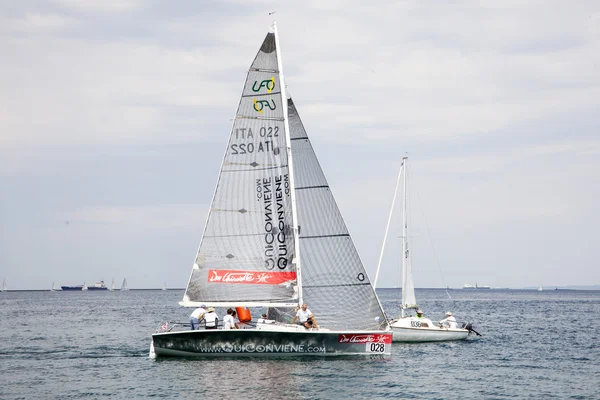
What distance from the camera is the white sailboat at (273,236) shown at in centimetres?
3025

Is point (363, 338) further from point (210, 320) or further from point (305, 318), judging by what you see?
point (210, 320)

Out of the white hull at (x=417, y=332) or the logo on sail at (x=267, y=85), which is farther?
the white hull at (x=417, y=332)

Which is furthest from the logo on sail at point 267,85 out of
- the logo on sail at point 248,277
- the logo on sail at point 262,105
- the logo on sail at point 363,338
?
the logo on sail at point 363,338

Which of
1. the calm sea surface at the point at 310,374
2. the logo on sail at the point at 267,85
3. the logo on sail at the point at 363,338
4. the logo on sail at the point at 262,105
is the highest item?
the logo on sail at the point at 267,85

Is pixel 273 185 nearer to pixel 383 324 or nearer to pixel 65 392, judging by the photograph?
pixel 383 324

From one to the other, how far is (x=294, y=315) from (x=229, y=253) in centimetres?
344

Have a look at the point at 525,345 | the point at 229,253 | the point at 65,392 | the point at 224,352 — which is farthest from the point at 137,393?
the point at 525,345

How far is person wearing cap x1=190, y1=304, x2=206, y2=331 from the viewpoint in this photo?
29.7 metres

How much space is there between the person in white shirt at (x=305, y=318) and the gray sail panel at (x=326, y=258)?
84 cm

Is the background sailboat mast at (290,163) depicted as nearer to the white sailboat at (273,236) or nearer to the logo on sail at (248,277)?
the white sailboat at (273,236)

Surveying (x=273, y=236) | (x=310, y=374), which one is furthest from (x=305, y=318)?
(x=273, y=236)

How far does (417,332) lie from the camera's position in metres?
41.3

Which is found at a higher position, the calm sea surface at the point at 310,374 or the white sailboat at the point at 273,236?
the white sailboat at the point at 273,236

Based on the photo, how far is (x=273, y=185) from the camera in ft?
100
